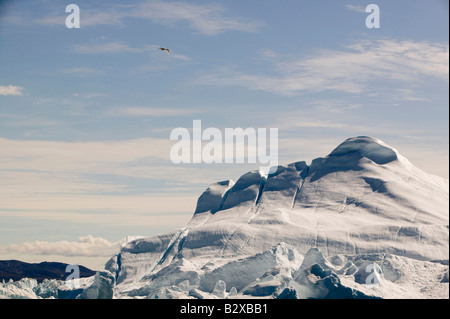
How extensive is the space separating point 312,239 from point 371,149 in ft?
84.5

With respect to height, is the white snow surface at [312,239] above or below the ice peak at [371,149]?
below

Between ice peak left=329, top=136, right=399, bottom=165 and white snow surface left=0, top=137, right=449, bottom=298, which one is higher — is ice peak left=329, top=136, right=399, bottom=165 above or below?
above

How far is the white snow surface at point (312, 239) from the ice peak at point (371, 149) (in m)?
0.17

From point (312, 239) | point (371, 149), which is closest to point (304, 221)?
point (312, 239)

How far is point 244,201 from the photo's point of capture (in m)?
122

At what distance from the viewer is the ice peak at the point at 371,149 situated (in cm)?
11912

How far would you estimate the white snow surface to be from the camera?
83.6 metres

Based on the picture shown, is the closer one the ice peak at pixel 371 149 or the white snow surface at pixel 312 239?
the white snow surface at pixel 312 239

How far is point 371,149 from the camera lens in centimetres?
12025

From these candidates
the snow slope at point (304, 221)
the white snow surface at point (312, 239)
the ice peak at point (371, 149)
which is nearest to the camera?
the white snow surface at point (312, 239)

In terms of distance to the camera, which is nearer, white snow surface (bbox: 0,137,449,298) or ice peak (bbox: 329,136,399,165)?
white snow surface (bbox: 0,137,449,298)

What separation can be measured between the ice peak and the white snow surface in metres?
0.17

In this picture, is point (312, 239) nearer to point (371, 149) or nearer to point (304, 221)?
point (304, 221)
